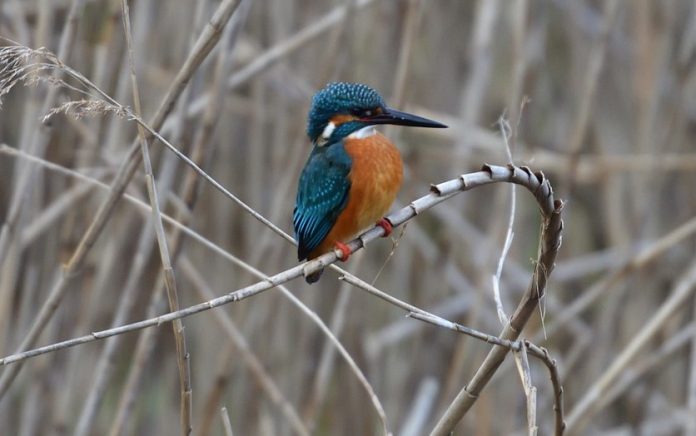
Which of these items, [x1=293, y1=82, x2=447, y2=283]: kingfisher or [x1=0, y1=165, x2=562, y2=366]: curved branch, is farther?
[x1=293, y1=82, x2=447, y2=283]: kingfisher

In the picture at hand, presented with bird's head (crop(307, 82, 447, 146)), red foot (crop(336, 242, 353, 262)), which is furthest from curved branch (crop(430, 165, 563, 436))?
bird's head (crop(307, 82, 447, 146))

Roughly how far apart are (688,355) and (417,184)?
122 cm

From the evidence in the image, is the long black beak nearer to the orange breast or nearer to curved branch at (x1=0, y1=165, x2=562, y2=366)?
the orange breast

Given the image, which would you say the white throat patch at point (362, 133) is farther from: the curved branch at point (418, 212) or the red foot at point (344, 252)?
the curved branch at point (418, 212)

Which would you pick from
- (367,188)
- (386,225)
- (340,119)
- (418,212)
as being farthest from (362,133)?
(418,212)

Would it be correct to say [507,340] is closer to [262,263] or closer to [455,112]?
[262,263]

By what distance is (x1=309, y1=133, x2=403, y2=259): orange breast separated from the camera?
2.04m

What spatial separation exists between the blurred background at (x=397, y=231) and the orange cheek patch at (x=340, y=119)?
44 cm

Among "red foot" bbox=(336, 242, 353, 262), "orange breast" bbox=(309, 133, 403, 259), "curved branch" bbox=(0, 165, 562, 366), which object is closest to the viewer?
"curved branch" bbox=(0, 165, 562, 366)

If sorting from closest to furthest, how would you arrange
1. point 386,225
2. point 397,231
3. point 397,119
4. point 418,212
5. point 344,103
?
point 418,212, point 386,225, point 397,119, point 344,103, point 397,231

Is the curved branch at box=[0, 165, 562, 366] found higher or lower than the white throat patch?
lower

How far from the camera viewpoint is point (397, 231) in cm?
271

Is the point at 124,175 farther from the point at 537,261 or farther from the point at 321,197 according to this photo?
the point at 537,261

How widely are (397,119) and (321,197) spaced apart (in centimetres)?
24
